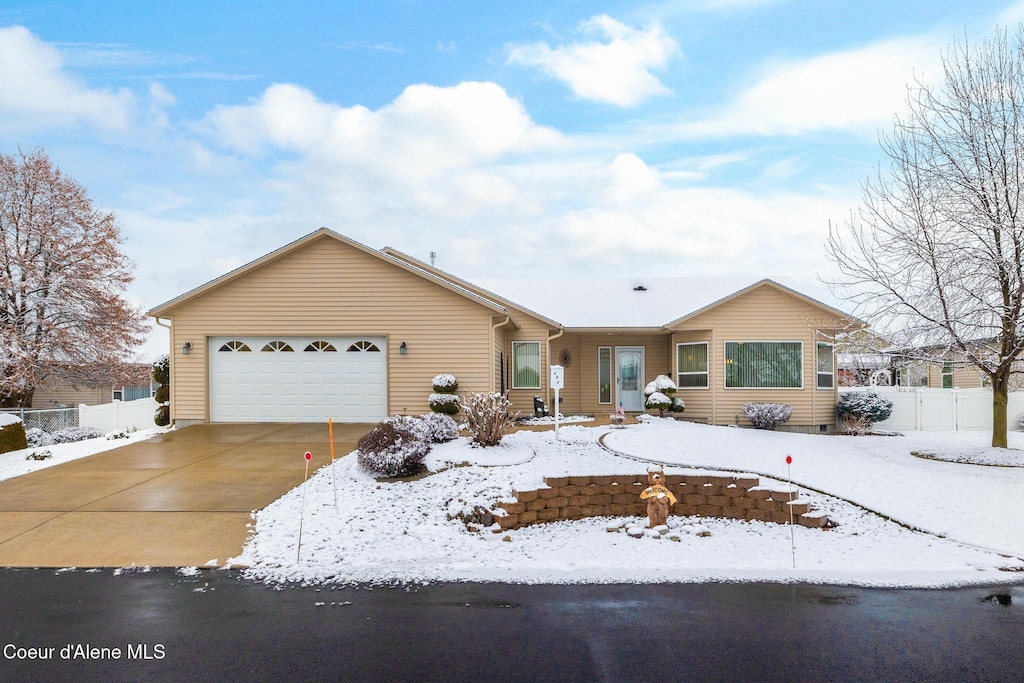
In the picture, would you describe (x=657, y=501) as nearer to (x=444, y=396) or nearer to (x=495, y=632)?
(x=495, y=632)

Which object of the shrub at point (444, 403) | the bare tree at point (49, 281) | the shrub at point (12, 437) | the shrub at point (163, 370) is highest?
the bare tree at point (49, 281)

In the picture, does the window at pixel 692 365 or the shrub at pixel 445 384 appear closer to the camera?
the shrub at pixel 445 384

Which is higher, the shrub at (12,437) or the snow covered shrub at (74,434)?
the shrub at (12,437)

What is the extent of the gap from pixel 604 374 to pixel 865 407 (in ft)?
25.0

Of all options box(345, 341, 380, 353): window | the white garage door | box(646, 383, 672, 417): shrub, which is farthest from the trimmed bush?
box(345, 341, 380, 353): window

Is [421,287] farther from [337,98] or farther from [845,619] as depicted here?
[845,619]

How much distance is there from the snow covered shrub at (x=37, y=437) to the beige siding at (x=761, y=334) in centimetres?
1670

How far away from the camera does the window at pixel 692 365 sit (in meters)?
17.6

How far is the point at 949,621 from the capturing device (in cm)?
466

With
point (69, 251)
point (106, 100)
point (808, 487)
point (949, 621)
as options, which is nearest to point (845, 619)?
point (949, 621)

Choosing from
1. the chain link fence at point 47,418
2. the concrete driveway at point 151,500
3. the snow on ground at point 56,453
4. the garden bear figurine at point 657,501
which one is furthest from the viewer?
the chain link fence at point 47,418

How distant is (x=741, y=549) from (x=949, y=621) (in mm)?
2135

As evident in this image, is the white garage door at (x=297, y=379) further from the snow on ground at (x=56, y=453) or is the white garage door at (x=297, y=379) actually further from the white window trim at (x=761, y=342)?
the white window trim at (x=761, y=342)

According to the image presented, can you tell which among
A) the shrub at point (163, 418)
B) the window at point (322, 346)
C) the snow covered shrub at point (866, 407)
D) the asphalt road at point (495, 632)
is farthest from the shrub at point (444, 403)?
the snow covered shrub at point (866, 407)
